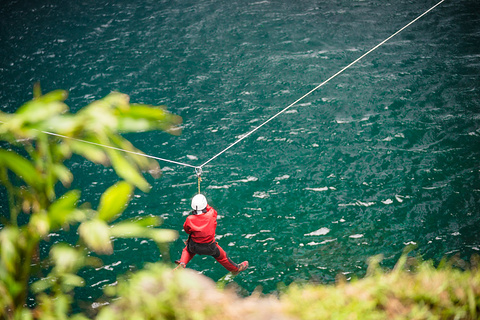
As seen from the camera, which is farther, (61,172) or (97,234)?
(61,172)

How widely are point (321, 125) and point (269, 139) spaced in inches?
61.7

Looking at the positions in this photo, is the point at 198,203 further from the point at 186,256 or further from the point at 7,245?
the point at 7,245

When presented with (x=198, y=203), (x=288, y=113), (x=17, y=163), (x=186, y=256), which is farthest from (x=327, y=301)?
(x=288, y=113)

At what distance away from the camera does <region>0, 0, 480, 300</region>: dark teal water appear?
7.59 m

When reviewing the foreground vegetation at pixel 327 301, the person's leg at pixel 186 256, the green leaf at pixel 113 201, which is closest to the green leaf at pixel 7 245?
the green leaf at pixel 113 201

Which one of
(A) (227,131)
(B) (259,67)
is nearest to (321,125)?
(A) (227,131)

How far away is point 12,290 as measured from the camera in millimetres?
1329

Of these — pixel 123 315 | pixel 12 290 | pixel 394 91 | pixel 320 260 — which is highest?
pixel 12 290

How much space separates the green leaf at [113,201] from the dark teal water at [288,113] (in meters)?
6.07

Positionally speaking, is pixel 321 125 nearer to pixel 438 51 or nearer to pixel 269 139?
pixel 269 139

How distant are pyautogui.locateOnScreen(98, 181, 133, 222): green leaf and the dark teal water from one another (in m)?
6.07

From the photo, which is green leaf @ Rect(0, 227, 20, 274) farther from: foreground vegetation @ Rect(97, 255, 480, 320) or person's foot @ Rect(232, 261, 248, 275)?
person's foot @ Rect(232, 261, 248, 275)

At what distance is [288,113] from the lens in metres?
11.5

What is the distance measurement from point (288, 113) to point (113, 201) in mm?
10648
